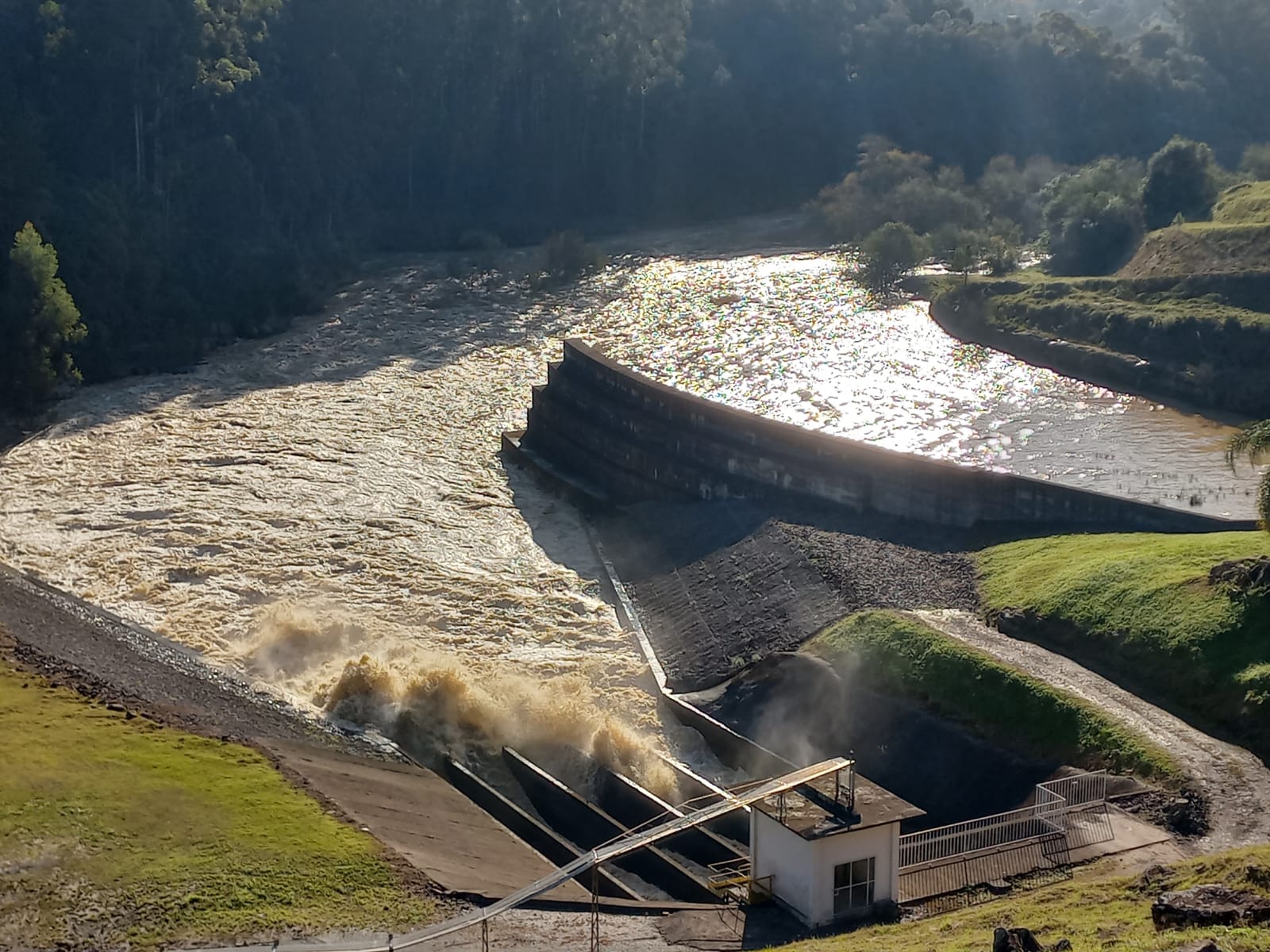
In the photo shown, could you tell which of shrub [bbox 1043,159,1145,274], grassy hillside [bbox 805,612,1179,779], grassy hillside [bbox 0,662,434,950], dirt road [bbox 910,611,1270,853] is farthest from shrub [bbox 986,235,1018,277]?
grassy hillside [bbox 0,662,434,950]

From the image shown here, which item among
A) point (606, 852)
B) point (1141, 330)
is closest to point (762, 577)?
point (606, 852)

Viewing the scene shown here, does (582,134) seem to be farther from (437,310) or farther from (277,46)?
(437,310)

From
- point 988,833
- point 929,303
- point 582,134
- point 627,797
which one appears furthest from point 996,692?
point 582,134

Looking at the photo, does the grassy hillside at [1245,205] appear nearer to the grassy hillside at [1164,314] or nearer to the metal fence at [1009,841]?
the grassy hillside at [1164,314]

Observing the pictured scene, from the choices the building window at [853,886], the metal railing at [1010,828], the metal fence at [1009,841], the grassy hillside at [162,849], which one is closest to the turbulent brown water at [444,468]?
the grassy hillside at [162,849]

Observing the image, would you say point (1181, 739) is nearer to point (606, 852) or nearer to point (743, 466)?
point (606, 852)
